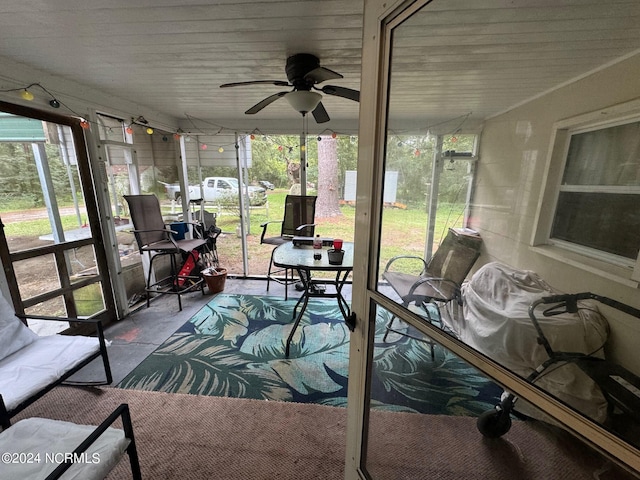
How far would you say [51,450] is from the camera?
3.43ft

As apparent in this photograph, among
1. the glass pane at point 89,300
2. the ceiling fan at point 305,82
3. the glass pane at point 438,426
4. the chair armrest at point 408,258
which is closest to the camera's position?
the chair armrest at point 408,258

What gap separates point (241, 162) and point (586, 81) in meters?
3.54

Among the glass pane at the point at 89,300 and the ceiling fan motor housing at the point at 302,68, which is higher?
the ceiling fan motor housing at the point at 302,68

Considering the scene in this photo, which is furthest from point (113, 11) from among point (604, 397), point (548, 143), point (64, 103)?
point (604, 397)

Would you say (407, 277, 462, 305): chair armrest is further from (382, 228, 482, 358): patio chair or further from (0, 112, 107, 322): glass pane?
(0, 112, 107, 322): glass pane

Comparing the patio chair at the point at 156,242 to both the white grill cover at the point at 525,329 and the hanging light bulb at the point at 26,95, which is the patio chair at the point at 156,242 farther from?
the white grill cover at the point at 525,329

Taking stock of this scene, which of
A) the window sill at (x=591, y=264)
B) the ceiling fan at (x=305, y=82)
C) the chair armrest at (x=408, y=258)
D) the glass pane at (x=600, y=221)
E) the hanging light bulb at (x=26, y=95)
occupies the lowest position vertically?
the chair armrest at (x=408, y=258)

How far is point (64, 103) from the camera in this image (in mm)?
2221

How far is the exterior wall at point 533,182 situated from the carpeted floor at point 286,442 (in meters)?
0.84

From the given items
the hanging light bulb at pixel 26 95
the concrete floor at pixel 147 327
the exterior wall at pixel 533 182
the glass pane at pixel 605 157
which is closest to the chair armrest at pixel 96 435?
the concrete floor at pixel 147 327

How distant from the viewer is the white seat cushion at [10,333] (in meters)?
1.62

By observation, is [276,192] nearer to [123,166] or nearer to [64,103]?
[123,166]

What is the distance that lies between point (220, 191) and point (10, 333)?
113 inches

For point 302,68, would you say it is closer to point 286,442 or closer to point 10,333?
point 286,442
